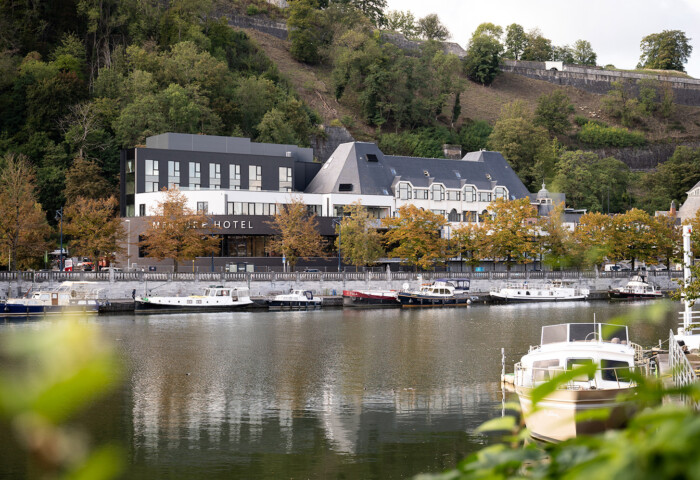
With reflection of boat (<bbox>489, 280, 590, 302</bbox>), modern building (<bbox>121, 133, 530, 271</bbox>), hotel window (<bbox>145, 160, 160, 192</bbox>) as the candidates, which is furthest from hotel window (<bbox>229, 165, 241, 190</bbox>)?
reflection of boat (<bbox>489, 280, 590, 302</bbox>)

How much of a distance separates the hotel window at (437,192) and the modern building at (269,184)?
0.13m

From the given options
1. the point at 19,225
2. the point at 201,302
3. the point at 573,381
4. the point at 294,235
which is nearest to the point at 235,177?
the point at 294,235

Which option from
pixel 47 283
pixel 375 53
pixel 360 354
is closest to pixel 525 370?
pixel 360 354

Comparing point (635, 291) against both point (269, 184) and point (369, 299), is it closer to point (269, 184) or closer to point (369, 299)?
point (369, 299)

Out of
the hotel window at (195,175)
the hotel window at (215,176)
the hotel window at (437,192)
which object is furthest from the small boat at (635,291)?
the hotel window at (195,175)

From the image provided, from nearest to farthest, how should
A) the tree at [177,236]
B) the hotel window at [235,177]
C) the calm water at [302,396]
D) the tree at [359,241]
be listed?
the calm water at [302,396] → the tree at [177,236] → the tree at [359,241] → the hotel window at [235,177]

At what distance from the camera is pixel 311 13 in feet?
525

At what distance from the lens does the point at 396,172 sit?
103125 millimetres

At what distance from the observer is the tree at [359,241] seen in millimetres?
82812

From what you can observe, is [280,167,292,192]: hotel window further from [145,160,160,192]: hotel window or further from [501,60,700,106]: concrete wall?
[501,60,700,106]: concrete wall

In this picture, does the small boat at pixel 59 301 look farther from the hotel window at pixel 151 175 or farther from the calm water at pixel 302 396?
the hotel window at pixel 151 175

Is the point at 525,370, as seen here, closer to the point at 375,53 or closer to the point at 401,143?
the point at 401,143

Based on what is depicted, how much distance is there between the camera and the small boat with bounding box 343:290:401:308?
7381 cm

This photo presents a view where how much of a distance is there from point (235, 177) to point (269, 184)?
458 cm
